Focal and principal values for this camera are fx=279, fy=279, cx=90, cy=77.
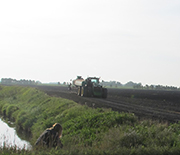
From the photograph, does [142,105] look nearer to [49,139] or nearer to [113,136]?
[113,136]

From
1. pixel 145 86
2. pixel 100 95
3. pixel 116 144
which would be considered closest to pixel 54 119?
pixel 116 144

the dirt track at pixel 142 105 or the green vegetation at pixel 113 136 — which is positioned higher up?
the dirt track at pixel 142 105

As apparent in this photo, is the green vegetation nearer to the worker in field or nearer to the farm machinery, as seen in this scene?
the worker in field

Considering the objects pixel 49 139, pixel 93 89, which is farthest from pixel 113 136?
pixel 93 89

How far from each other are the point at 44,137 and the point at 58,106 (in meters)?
14.2

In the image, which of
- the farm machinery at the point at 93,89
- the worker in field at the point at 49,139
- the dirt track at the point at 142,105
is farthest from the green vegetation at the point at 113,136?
the farm machinery at the point at 93,89

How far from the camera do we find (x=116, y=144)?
35.6ft

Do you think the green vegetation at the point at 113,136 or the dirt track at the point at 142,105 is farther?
the dirt track at the point at 142,105

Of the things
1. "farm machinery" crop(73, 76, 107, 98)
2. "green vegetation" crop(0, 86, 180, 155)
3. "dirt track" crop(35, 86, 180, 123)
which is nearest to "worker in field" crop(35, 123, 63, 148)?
"green vegetation" crop(0, 86, 180, 155)

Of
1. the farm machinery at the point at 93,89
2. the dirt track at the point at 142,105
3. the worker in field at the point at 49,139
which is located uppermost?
the farm machinery at the point at 93,89

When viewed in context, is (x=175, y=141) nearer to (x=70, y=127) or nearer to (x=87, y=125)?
(x=87, y=125)

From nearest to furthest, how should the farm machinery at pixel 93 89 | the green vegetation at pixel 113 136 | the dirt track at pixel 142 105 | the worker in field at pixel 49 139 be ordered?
1. the green vegetation at pixel 113 136
2. the worker in field at pixel 49 139
3. the dirt track at pixel 142 105
4. the farm machinery at pixel 93 89

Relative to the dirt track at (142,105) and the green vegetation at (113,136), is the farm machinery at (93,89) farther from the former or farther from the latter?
the green vegetation at (113,136)

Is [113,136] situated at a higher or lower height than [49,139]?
higher
